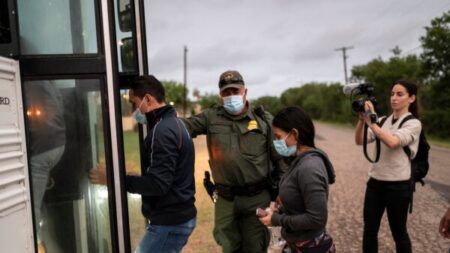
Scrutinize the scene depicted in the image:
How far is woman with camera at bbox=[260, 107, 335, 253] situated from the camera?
206cm

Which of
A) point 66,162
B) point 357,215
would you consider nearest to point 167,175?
point 66,162

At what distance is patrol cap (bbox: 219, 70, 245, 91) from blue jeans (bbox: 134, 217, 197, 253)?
1219 mm

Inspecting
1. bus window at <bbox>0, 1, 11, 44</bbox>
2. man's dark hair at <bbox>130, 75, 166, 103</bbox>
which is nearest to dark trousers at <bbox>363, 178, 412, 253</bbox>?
man's dark hair at <bbox>130, 75, 166, 103</bbox>

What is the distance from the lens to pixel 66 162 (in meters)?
2.16

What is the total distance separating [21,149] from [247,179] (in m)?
1.67

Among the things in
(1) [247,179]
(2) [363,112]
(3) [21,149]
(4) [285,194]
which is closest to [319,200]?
(4) [285,194]

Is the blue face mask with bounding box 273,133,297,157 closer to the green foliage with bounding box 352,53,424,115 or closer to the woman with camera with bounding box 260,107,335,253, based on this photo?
the woman with camera with bounding box 260,107,335,253

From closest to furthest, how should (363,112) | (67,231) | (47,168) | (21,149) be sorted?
1. (21,149)
2. (47,168)
3. (67,231)
4. (363,112)

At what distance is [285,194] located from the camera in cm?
220

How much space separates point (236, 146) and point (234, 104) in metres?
0.34

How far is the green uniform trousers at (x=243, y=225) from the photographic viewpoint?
3162 millimetres

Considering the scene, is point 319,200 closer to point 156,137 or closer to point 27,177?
point 156,137

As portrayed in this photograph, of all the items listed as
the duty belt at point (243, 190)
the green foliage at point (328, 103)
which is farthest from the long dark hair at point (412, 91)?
the green foliage at point (328, 103)

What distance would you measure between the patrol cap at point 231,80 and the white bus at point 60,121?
1259mm
